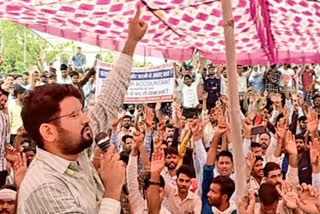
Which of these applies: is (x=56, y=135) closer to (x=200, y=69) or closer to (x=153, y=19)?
(x=153, y=19)

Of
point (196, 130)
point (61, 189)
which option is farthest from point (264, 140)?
point (61, 189)

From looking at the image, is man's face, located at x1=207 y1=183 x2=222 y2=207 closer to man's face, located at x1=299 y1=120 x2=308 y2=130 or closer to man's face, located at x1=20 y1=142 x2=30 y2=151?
man's face, located at x1=20 y1=142 x2=30 y2=151

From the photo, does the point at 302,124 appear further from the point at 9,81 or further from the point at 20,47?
the point at 20,47

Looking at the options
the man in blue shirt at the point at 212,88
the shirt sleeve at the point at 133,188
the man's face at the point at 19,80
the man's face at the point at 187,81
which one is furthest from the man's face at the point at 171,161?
the man's face at the point at 19,80

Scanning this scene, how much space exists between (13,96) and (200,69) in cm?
335

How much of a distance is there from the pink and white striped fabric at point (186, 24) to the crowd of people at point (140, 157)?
0.84m

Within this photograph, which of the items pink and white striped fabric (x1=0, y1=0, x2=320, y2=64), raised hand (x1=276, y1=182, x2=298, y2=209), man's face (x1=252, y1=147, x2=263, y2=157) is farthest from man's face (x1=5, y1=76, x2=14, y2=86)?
raised hand (x1=276, y1=182, x2=298, y2=209)

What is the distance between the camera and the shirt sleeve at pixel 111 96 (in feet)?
9.54

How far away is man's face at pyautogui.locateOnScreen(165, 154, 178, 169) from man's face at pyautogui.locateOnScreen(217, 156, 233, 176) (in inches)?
21.3

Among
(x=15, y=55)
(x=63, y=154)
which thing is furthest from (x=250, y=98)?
(x=15, y=55)

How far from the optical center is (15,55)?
23797 mm

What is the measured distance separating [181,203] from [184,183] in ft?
0.53

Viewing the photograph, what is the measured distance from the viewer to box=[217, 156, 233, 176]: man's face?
5.57 m

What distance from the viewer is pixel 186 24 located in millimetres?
6867
